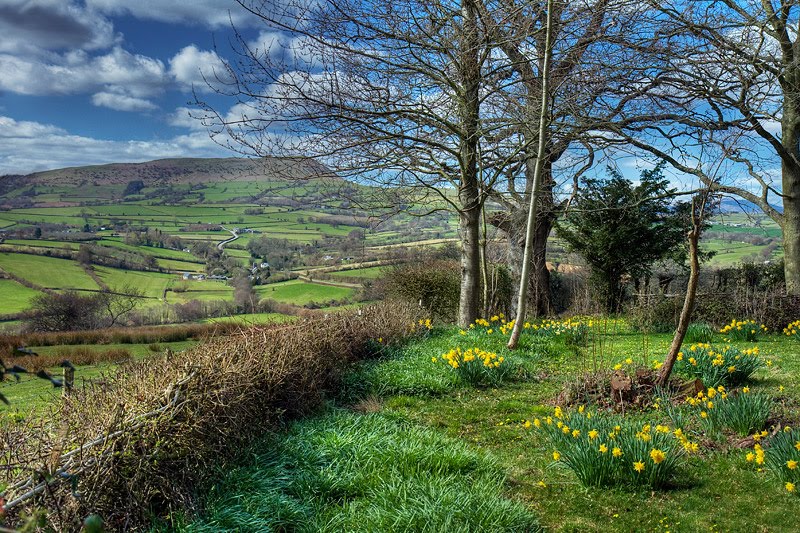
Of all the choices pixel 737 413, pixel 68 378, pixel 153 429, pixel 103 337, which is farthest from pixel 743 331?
pixel 103 337

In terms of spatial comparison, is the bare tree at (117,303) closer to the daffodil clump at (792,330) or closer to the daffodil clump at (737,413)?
the daffodil clump at (792,330)

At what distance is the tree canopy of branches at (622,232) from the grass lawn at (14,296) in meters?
37.9

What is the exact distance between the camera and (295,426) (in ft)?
15.6

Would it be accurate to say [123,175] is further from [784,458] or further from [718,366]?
[784,458]

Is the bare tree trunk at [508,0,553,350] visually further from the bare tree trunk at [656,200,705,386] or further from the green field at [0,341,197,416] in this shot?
the green field at [0,341,197,416]

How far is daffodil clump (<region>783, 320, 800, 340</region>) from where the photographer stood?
9.09 metres

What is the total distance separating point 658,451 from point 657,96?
9.04 m

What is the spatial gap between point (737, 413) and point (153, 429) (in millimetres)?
4437

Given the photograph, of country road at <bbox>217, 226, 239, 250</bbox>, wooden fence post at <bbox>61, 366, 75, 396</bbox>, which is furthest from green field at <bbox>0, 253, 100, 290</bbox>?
wooden fence post at <bbox>61, 366, 75, 396</bbox>

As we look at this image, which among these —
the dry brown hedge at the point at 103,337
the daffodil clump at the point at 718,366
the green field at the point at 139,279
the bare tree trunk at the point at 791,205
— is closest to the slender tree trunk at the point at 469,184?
the daffodil clump at the point at 718,366

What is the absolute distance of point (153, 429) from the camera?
3359 mm

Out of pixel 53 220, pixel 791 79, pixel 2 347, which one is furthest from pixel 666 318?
pixel 53 220

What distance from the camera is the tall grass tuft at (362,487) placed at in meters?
3.17

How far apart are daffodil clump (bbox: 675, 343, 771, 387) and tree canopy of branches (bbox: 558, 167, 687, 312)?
29.9 ft
